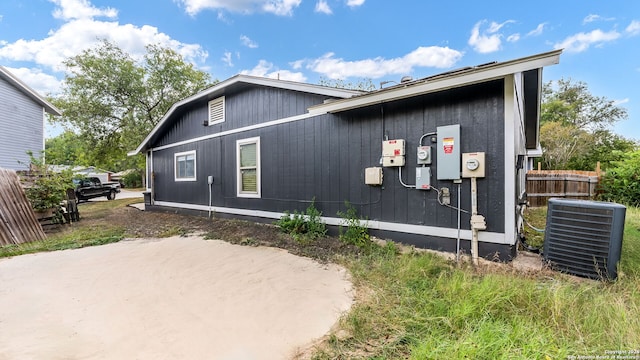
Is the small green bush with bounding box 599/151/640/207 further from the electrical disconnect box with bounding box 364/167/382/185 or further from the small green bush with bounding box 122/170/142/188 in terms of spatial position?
the small green bush with bounding box 122/170/142/188

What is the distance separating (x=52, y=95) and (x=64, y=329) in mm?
20274

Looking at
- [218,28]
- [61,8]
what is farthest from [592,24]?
[61,8]

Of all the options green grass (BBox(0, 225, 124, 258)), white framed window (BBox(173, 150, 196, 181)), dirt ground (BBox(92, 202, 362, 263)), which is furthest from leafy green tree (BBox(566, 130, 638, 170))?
green grass (BBox(0, 225, 124, 258))

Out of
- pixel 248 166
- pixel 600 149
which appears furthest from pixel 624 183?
pixel 248 166

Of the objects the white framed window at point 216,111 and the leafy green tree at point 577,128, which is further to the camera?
the leafy green tree at point 577,128

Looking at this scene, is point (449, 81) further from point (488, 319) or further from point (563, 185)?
point (563, 185)

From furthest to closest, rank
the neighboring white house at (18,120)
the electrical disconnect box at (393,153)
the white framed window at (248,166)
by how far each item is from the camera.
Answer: the neighboring white house at (18,120) → the white framed window at (248,166) → the electrical disconnect box at (393,153)

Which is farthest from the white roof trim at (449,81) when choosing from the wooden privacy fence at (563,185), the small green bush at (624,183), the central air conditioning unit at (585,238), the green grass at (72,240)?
the small green bush at (624,183)

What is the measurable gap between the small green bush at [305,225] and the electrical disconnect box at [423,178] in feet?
6.62

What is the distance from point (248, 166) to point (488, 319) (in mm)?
5791

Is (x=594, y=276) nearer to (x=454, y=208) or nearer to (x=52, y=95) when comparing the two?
(x=454, y=208)

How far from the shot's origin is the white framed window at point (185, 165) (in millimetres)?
8328

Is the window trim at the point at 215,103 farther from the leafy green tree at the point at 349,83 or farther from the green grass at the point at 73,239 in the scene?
the leafy green tree at the point at 349,83

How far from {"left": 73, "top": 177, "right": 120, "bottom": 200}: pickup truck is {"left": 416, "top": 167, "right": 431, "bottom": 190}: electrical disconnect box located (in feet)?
52.8
